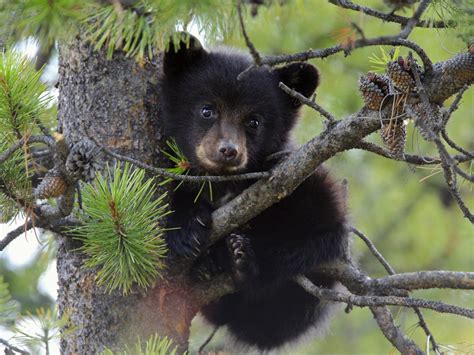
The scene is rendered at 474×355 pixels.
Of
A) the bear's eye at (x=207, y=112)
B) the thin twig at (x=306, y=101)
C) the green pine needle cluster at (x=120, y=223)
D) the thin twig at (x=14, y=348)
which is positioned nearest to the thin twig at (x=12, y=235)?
the green pine needle cluster at (x=120, y=223)

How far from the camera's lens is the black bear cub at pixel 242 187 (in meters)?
3.70

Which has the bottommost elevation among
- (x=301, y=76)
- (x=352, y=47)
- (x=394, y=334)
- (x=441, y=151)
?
(x=394, y=334)

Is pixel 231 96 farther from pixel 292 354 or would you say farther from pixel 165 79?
pixel 292 354

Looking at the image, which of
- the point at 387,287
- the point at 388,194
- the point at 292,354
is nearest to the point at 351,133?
the point at 387,287

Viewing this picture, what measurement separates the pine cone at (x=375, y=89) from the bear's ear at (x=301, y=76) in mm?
1457

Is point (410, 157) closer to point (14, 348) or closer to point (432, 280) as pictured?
point (432, 280)

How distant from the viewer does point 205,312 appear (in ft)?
14.8

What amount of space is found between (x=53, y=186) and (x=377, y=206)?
17.1 ft

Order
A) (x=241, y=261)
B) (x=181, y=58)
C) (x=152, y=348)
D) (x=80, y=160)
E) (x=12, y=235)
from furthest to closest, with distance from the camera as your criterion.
A: (x=181, y=58)
(x=241, y=261)
(x=12, y=235)
(x=80, y=160)
(x=152, y=348)

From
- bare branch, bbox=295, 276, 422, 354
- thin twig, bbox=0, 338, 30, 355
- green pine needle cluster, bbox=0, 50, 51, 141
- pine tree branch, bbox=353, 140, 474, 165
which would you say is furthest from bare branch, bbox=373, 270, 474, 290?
green pine needle cluster, bbox=0, 50, 51, 141

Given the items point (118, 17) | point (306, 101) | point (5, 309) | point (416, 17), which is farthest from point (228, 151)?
point (416, 17)

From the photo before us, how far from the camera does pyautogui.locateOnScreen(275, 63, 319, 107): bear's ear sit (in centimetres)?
409

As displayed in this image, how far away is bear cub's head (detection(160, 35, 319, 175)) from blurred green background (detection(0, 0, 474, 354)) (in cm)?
158

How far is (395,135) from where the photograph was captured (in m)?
2.60
